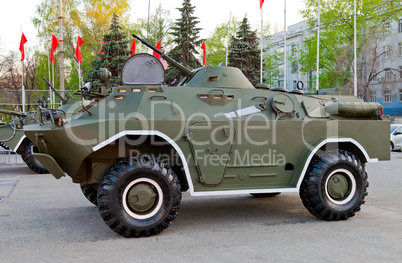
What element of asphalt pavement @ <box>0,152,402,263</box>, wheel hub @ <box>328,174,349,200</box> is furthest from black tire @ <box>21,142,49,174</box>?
wheel hub @ <box>328,174,349,200</box>

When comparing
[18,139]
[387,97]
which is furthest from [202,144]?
[387,97]

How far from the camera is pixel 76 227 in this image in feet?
20.6

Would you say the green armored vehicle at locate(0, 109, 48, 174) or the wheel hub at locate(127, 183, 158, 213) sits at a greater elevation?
the green armored vehicle at locate(0, 109, 48, 174)

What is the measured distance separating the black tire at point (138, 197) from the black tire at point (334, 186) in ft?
6.37

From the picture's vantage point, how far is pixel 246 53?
1405 inches

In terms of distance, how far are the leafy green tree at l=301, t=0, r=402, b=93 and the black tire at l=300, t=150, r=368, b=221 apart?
104 feet

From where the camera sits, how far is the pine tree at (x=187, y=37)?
2967 cm

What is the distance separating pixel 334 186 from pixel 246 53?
2983 centimetres

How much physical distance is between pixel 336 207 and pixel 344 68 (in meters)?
33.9

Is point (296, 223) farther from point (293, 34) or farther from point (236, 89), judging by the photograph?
point (293, 34)

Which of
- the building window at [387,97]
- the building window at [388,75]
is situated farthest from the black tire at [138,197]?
the building window at [387,97]

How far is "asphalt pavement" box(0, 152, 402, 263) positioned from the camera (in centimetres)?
495

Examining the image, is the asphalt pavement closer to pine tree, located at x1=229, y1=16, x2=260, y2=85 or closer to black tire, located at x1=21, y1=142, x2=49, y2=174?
black tire, located at x1=21, y1=142, x2=49, y2=174

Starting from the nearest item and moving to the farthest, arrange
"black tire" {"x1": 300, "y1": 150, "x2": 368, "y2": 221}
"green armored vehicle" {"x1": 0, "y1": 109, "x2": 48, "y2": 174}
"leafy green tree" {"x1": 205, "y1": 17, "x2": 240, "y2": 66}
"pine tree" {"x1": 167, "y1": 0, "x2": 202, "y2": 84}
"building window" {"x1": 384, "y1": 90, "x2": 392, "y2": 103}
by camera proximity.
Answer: "black tire" {"x1": 300, "y1": 150, "x2": 368, "y2": 221}, "green armored vehicle" {"x1": 0, "y1": 109, "x2": 48, "y2": 174}, "pine tree" {"x1": 167, "y1": 0, "x2": 202, "y2": 84}, "leafy green tree" {"x1": 205, "y1": 17, "x2": 240, "y2": 66}, "building window" {"x1": 384, "y1": 90, "x2": 392, "y2": 103}
